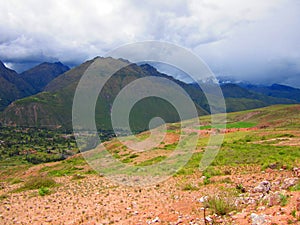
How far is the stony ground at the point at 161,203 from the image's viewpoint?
34.7 ft

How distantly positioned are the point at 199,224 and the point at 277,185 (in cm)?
602

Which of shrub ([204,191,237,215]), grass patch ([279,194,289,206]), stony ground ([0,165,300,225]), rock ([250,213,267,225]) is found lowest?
stony ground ([0,165,300,225])

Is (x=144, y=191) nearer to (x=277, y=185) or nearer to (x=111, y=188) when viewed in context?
(x=111, y=188)

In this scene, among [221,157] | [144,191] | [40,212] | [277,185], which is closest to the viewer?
[277,185]

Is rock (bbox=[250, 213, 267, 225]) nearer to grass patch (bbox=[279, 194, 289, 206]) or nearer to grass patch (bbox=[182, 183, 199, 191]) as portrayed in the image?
grass patch (bbox=[279, 194, 289, 206])

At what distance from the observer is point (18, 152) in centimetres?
17400

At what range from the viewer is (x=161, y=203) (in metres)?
15.0

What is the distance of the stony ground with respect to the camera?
→ 1057cm

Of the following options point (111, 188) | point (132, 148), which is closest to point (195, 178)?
point (111, 188)

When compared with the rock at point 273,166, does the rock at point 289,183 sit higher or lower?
higher

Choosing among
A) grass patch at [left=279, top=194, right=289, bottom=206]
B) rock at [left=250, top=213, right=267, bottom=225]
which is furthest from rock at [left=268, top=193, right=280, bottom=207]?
rock at [left=250, top=213, right=267, bottom=225]

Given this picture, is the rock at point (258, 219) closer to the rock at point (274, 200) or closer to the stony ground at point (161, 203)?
the stony ground at point (161, 203)

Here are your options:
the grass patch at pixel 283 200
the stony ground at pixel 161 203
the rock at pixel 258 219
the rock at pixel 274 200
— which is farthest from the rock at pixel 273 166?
the rock at pixel 258 219

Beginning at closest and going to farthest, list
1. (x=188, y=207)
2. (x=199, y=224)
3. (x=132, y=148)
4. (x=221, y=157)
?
(x=199, y=224) < (x=188, y=207) < (x=221, y=157) < (x=132, y=148)
